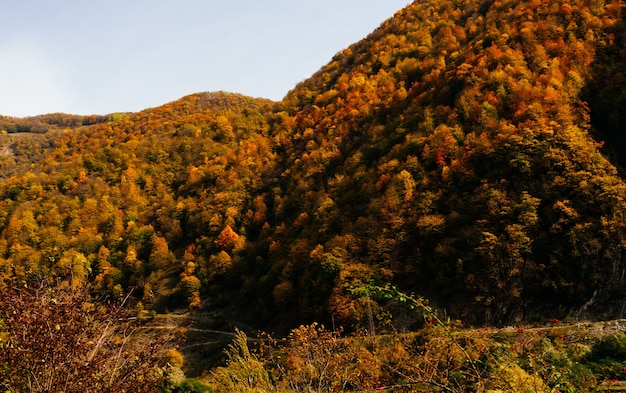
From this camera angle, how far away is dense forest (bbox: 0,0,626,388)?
38781 mm

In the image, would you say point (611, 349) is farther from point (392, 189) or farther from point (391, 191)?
point (392, 189)

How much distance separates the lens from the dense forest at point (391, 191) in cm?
3878

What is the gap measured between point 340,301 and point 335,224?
13627mm

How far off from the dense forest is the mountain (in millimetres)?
243

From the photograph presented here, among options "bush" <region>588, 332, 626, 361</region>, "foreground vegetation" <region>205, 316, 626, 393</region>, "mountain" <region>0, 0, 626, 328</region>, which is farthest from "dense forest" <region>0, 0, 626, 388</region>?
"bush" <region>588, 332, 626, 361</region>

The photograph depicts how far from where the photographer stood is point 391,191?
50.6m

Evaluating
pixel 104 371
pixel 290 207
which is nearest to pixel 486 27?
pixel 290 207

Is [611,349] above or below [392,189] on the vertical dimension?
below

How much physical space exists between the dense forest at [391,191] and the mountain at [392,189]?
0.24 m

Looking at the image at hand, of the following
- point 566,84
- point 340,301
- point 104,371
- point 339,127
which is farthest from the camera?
point 339,127

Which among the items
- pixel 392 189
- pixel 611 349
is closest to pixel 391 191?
pixel 392 189

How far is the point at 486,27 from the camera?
72.9 m

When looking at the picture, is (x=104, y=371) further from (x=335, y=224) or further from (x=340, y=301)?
(x=335, y=224)

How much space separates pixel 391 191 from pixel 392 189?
13.1 inches
